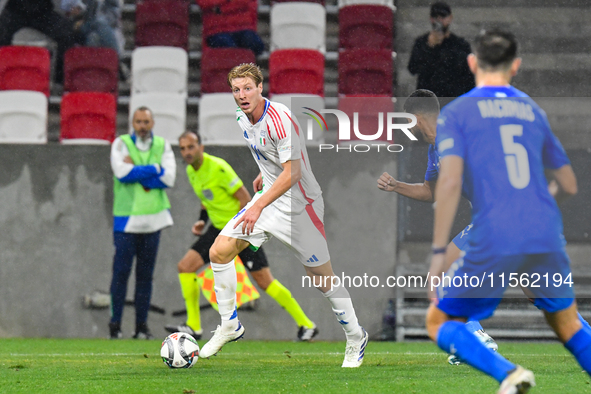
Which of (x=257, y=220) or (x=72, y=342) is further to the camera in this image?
(x=72, y=342)

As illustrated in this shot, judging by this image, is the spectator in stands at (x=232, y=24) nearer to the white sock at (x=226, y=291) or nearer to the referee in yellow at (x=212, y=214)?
the referee in yellow at (x=212, y=214)

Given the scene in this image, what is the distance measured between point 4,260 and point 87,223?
983mm

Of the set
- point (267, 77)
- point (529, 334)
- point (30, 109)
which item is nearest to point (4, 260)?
point (30, 109)

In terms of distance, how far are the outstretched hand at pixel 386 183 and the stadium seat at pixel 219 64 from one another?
204 inches

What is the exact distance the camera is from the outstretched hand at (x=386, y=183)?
4.38 meters

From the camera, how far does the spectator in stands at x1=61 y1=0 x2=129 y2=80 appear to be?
31.6 feet

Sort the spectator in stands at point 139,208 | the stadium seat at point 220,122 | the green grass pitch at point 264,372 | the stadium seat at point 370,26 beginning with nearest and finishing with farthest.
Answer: the green grass pitch at point 264,372, the spectator in stands at point 139,208, the stadium seat at point 220,122, the stadium seat at point 370,26

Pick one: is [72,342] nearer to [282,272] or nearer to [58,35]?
[282,272]

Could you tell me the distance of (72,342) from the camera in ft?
25.7

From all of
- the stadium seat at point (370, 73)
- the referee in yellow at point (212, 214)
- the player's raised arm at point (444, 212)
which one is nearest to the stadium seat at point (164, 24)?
the stadium seat at point (370, 73)

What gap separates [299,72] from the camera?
30.3 feet

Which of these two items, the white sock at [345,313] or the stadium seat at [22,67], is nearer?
the white sock at [345,313]

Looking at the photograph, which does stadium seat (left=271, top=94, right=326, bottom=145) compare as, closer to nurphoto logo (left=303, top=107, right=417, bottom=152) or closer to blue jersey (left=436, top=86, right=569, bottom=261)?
nurphoto logo (left=303, top=107, right=417, bottom=152)

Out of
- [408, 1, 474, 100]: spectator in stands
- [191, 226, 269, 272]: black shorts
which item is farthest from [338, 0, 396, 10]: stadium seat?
[191, 226, 269, 272]: black shorts
